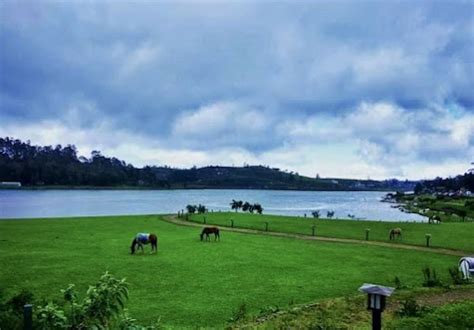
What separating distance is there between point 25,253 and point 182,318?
14037 mm

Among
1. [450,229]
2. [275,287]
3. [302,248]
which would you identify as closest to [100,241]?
[302,248]

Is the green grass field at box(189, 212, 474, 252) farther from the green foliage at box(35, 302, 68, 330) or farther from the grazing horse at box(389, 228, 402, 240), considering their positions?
the green foliage at box(35, 302, 68, 330)

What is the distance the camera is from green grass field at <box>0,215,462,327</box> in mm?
12961

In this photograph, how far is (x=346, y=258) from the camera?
2162 centimetres

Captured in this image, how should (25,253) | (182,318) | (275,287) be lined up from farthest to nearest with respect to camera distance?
(25,253) < (275,287) < (182,318)

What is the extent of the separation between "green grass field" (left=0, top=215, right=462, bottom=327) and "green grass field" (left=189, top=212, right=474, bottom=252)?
5549 mm

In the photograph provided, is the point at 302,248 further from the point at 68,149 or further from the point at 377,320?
the point at 68,149

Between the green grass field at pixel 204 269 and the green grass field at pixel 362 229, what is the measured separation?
218 inches

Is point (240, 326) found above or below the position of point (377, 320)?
below

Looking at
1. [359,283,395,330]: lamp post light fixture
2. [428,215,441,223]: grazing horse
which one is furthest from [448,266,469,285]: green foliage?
[428,215,441,223]: grazing horse

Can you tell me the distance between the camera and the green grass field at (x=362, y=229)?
30172mm

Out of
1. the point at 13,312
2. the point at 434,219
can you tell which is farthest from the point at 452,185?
the point at 13,312

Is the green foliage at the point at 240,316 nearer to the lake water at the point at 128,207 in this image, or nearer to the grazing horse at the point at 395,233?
the grazing horse at the point at 395,233

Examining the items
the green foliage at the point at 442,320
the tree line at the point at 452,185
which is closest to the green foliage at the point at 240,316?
the green foliage at the point at 442,320
